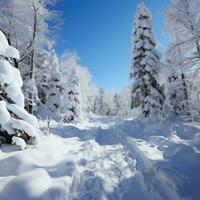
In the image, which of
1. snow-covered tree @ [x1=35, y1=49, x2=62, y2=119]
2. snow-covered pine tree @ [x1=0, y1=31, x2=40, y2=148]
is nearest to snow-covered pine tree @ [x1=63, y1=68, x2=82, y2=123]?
snow-covered tree @ [x1=35, y1=49, x2=62, y2=119]

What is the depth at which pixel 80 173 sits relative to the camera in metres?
6.88

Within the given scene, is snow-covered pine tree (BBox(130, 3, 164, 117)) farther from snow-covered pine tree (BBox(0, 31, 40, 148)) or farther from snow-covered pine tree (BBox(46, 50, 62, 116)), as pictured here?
snow-covered pine tree (BBox(0, 31, 40, 148))

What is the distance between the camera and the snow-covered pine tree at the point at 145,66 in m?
23.4

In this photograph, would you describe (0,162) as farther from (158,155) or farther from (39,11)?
(39,11)

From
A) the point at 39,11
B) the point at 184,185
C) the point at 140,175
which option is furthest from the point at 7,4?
the point at 184,185

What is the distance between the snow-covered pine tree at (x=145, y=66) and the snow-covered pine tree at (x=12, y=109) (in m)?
16.4

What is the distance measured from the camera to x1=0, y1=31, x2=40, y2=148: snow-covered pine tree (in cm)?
761

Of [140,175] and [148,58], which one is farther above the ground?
[148,58]

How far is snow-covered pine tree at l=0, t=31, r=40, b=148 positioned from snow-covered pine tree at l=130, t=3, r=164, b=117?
16.4 m

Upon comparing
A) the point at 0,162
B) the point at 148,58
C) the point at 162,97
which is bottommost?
the point at 0,162

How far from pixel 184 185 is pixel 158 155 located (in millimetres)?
3017

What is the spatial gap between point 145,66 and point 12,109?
18083 mm

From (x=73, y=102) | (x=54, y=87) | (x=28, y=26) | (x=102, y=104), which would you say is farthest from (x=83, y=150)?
(x=102, y=104)

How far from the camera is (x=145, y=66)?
→ 24.0 m
